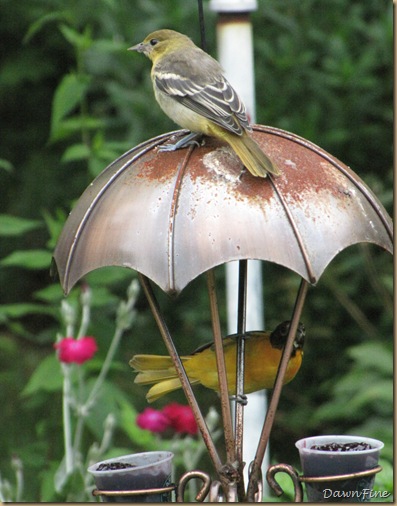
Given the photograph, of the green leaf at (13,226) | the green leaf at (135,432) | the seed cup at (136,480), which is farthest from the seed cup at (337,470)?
the green leaf at (13,226)

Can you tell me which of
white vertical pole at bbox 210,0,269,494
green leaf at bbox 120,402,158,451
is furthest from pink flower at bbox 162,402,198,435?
white vertical pole at bbox 210,0,269,494

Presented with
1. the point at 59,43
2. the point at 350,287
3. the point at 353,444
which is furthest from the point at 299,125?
the point at 353,444

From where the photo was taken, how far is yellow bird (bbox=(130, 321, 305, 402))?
271 cm

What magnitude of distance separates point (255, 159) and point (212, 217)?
7.6 inches

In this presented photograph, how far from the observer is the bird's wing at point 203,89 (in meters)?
2.50

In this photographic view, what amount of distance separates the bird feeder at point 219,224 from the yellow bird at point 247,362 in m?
0.30

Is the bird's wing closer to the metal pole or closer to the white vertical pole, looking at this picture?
the metal pole

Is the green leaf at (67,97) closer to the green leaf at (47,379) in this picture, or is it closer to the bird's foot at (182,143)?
the green leaf at (47,379)

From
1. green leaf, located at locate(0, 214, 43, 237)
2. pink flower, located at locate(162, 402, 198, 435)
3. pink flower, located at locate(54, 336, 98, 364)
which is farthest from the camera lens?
green leaf, located at locate(0, 214, 43, 237)

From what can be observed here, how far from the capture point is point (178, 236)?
2.06 metres

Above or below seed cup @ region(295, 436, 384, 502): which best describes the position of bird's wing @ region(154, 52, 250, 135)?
above

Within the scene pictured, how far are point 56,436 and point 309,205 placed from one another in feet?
7.85

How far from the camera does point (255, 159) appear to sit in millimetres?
2158

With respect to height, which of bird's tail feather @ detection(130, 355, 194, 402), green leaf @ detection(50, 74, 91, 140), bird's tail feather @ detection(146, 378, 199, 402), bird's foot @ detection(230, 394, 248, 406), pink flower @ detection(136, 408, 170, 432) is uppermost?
green leaf @ detection(50, 74, 91, 140)
